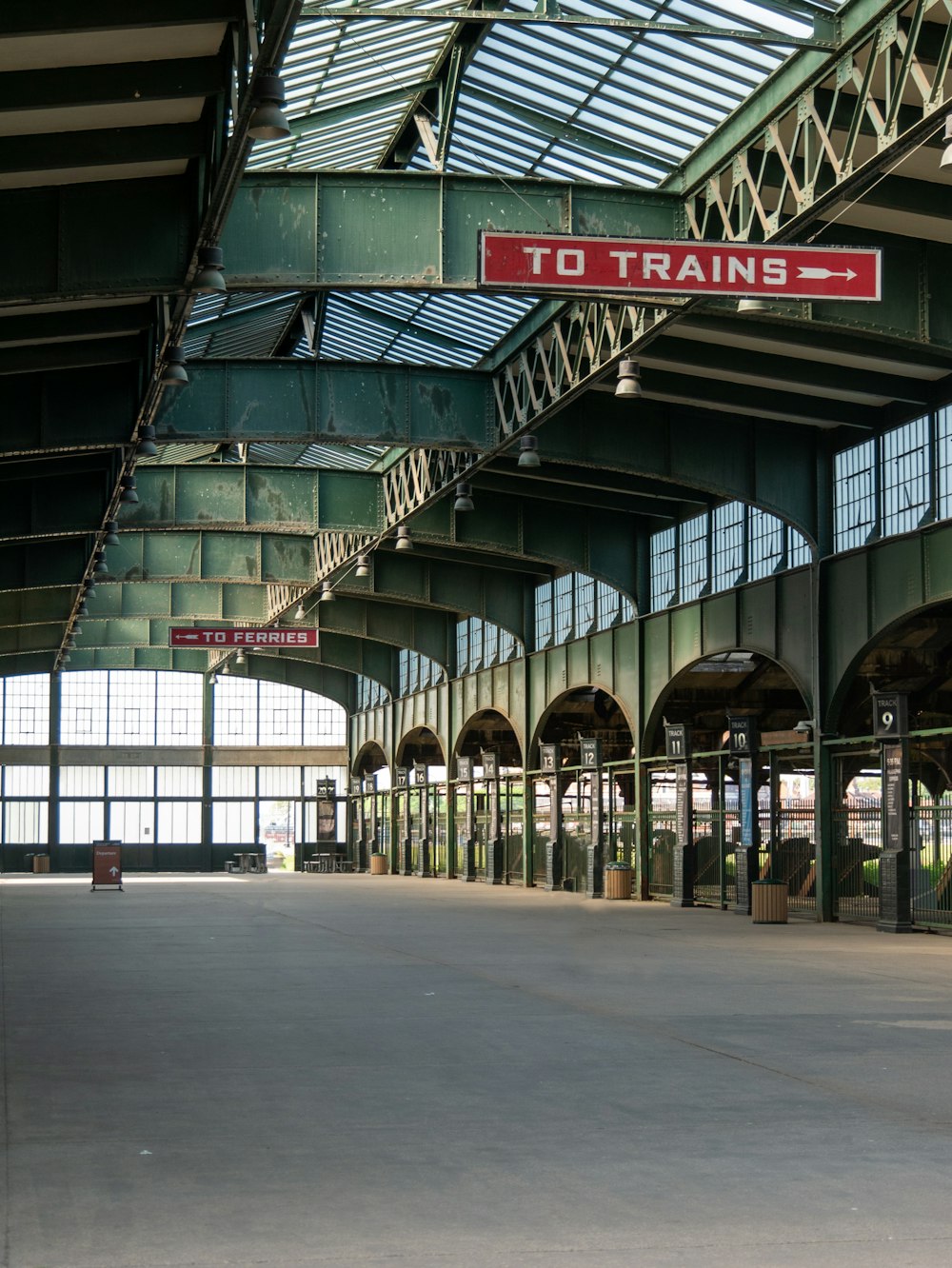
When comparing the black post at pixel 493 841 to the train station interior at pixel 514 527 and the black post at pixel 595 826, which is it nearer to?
the train station interior at pixel 514 527

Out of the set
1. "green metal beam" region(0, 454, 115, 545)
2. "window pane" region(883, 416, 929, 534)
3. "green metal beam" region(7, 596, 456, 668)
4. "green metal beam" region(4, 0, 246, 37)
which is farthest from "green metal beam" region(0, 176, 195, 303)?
"green metal beam" region(7, 596, 456, 668)

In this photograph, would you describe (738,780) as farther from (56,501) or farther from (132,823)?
(132,823)

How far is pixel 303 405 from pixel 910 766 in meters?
14.4

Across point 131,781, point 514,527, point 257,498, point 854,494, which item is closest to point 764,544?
point 854,494

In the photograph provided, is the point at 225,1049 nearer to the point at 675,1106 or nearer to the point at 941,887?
the point at 675,1106

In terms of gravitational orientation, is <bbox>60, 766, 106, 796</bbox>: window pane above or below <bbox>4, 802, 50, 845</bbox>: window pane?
above

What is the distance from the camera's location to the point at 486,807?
157ft

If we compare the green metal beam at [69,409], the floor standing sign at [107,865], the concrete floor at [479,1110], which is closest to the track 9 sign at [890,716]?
the concrete floor at [479,1110]

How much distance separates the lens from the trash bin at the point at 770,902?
91.6ft

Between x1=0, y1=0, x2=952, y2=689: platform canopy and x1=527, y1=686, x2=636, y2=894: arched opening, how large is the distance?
21.4ft

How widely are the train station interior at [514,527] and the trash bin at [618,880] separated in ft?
0.31

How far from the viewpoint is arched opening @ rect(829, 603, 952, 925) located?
25.8 metres

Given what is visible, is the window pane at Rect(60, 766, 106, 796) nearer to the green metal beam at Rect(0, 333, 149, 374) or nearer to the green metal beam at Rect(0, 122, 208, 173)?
the green metal beam at Rect(0, 333, 149, 374)

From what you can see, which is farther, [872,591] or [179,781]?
[179,781]
